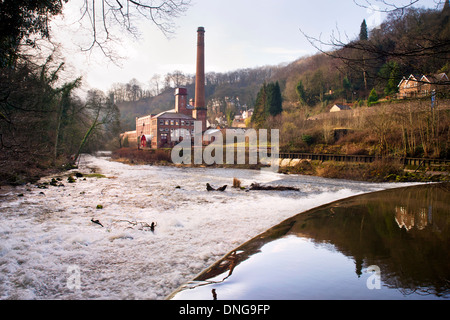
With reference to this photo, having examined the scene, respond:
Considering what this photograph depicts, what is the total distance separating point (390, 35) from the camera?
13.8 feet

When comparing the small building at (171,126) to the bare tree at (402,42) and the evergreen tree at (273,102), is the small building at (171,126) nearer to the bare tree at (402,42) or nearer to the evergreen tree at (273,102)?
the evergreen tree at (273,102)

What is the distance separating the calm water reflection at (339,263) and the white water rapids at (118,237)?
18.7 inches

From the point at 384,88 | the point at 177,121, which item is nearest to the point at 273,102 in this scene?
the point at 177,121

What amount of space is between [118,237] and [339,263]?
13.0 feet

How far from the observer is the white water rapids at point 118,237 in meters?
3.62

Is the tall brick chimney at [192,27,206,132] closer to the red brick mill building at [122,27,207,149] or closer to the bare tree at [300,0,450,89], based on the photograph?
the red brick mill building at [122,27,207,149]

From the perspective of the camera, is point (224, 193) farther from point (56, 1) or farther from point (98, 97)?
point (98, 97)

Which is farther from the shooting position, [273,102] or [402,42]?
[273,102]

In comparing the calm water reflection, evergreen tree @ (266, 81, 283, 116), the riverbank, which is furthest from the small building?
the calm water reflection

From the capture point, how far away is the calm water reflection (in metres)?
3.34

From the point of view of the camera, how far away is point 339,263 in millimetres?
4180

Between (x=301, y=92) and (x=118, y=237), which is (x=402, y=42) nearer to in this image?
(x=118, y=237)

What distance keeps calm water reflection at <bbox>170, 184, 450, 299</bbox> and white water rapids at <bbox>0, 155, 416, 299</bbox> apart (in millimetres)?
474
